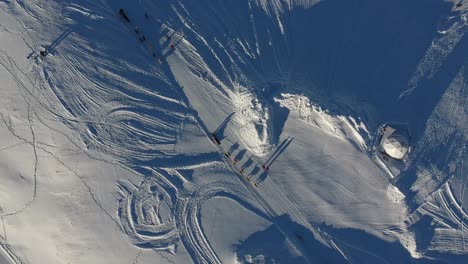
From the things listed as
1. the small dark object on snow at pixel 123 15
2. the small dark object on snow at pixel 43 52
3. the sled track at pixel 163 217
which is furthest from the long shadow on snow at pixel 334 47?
the small dark object on snow at pixel 43 52

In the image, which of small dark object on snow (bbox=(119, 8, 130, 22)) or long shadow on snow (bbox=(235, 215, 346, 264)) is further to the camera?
small dark object on snow (bbox=(119, 8, 130, 22))

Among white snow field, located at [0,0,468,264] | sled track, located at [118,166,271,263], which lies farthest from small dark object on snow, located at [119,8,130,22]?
sled track, located at [118,166,271,263]

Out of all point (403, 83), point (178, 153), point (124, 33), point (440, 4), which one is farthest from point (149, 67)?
point (440, 4)

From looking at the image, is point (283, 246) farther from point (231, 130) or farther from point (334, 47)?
point (334, 47)

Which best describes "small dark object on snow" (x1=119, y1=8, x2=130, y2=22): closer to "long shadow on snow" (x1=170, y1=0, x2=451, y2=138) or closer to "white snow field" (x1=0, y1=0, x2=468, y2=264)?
"white snow field" (x1=0, y1=0, x2=468, y2=264)

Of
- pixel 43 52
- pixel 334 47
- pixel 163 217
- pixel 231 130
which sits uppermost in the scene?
pixel 334 47

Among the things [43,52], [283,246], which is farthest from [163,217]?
[43,52]

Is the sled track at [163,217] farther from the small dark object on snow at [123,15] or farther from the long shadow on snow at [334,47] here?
the small dark object on snow at [123,15]

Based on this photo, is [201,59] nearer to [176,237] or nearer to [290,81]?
[290,81]

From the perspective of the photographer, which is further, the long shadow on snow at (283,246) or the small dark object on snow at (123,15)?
the small dark object on snow at (123,15)
